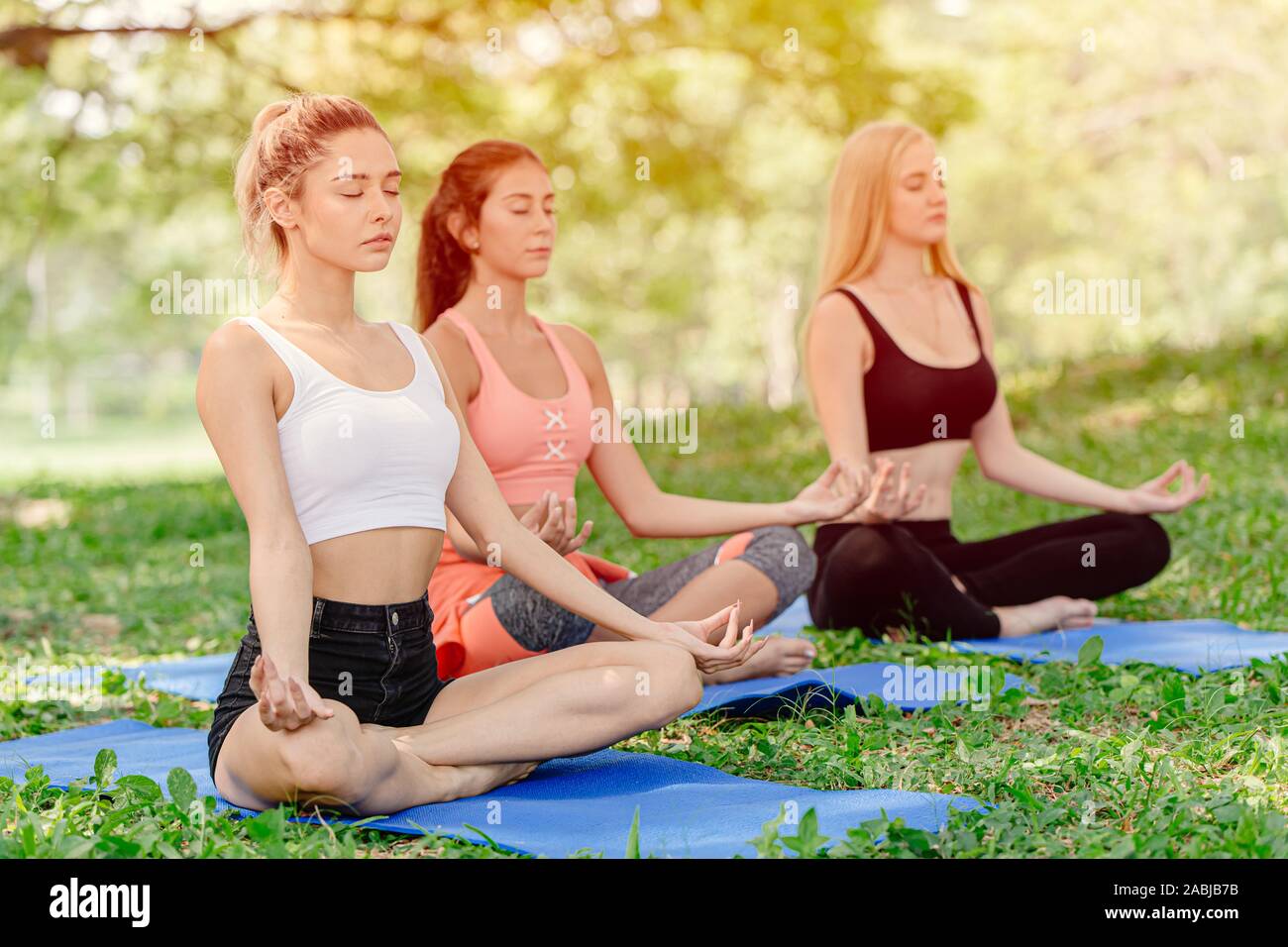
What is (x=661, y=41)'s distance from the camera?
1172 cm

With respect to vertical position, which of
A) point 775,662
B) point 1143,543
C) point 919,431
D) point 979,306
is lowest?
point 775,662

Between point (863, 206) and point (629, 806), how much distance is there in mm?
2742

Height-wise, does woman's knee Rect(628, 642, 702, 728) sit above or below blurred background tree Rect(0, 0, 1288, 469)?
below

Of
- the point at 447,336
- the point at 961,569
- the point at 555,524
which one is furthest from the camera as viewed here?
the point at 961,569

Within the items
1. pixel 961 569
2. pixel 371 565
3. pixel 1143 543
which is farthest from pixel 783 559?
pixel 1143 543

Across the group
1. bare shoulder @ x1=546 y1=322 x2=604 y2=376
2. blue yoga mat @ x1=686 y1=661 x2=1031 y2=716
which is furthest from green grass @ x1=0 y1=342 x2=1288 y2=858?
bare shoulder @ x1=546 y1=322 x2=604 y2=376

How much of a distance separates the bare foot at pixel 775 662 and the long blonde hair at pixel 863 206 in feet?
4.48

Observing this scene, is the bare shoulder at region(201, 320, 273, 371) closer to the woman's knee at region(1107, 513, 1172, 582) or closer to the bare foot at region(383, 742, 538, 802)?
the bare foot at region(383, 742, 538, 802)

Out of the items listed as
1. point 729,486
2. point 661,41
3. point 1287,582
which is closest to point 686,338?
point 661,41

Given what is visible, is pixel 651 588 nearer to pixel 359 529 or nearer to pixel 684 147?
pixel 359 529

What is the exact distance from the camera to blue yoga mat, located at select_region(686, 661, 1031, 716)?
12.7ft

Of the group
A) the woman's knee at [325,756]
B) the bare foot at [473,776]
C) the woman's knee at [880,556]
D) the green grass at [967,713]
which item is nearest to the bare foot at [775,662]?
the green grass at [967,713]

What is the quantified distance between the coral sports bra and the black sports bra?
1188 millimetres

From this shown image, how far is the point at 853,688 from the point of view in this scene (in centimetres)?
404
